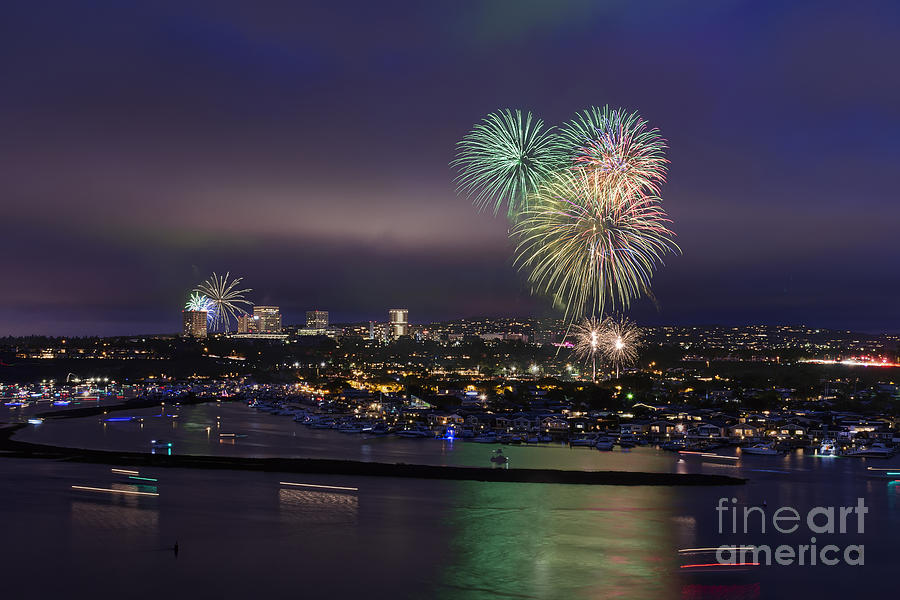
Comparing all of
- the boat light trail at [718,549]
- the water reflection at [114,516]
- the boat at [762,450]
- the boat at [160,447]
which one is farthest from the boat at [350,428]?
the boat light trail at [718,549]

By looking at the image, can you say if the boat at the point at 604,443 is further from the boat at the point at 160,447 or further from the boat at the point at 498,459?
the boat at the point at 160,447

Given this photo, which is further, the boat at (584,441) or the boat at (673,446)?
the boat at (584,441)

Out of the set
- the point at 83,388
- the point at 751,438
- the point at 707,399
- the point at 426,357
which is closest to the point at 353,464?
the point at 751,438

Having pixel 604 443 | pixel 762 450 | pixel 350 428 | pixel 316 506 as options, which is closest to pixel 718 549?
pixel 316 506

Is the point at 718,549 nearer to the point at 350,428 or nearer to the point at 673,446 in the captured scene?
the point at 673,446

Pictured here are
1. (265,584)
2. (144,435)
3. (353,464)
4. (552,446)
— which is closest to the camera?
(265,584)

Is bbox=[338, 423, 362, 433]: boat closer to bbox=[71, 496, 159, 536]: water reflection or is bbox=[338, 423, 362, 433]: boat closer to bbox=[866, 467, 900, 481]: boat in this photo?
bbox=[71, 496, 159, 536]: water reflection

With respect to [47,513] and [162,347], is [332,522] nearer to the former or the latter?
[47,513]

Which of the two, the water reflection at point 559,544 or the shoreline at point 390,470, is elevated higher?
the water reflection at point 559,544
